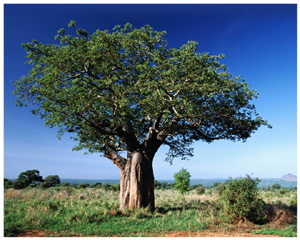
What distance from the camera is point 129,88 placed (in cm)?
1213

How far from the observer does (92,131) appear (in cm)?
1305

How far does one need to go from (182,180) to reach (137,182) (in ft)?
49.8

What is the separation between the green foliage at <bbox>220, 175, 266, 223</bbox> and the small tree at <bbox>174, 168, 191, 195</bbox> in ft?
52.8

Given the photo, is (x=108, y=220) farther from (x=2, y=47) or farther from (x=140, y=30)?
(x=140, y=30)

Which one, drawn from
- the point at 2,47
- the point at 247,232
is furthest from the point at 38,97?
the point at 247,232

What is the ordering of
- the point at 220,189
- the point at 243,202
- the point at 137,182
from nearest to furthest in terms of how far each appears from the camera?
the point at 243,202
the point at 137,182
the point at 220,189

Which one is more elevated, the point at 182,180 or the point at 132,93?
the point at 132,93

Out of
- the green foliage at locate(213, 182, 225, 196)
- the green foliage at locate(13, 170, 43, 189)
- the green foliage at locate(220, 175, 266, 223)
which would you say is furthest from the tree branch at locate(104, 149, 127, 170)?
the green foliage at locate(13, 170, 43, 189)

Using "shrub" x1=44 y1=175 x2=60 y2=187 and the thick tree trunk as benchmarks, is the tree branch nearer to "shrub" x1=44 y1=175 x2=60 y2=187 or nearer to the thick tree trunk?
the thick tree trunk

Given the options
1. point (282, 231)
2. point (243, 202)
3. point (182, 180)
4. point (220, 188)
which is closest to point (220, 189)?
point (220, 188)

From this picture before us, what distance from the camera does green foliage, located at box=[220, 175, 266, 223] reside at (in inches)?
429

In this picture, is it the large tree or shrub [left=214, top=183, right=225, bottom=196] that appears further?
shrub [left=214, top=183, right=225, bottom=196]

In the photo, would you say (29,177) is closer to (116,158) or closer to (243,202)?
(116,158)

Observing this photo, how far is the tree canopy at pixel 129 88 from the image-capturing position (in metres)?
11.6
